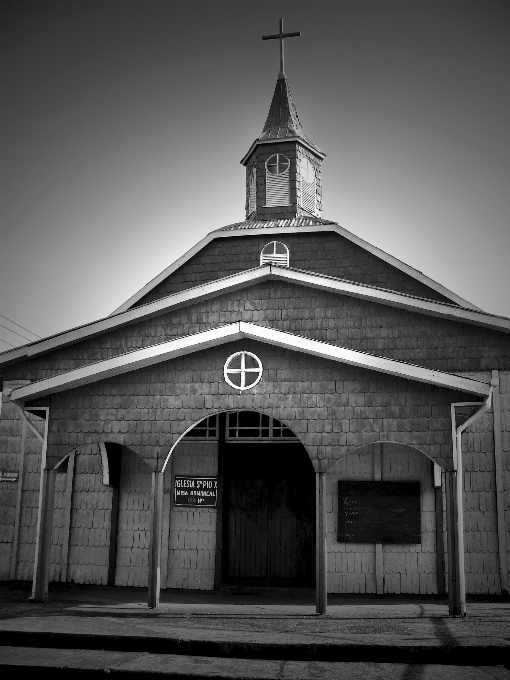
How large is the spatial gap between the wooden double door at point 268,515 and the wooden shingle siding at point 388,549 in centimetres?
80

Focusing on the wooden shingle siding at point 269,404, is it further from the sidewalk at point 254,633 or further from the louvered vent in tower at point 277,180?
the louvered vent in tower at point 277,180

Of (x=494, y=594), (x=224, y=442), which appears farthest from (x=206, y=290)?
(x=494, y=594)

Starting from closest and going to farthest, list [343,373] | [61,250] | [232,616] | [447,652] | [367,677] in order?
[367,677] < [447,652] < [232,616] < [343,373] < [61,250]

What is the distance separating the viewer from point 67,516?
15.0 metres

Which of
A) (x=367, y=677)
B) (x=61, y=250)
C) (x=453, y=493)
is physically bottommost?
(x=367, y=677)

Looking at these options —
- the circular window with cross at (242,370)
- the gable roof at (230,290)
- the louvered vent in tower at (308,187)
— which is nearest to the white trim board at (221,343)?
the circular window with cross at (242,370)

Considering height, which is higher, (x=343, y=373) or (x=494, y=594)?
(x=343, y=373)

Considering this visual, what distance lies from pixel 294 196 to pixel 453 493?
11.3m

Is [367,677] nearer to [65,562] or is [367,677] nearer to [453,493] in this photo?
[453,493]

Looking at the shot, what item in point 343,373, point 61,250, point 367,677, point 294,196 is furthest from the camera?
point 61,250

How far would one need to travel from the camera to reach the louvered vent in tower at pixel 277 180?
20.2 m

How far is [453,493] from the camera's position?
436 inches

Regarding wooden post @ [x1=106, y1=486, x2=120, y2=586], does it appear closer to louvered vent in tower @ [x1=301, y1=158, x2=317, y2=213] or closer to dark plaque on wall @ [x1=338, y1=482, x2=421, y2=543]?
dark plaque on wall @ [x1=338, y1=482, x2=421, y2=543]

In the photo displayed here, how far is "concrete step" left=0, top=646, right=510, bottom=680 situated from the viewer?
282 inches
